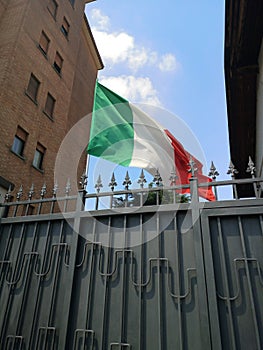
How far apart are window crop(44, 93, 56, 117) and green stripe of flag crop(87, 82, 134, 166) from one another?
7.06m

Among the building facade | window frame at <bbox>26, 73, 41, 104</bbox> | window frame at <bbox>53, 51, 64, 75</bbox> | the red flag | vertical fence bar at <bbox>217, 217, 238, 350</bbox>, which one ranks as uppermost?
window frame at <bbox>53, 51, 64, 75</bbox>

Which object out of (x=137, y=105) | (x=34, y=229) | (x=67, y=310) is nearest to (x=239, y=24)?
(x=137, y=105)

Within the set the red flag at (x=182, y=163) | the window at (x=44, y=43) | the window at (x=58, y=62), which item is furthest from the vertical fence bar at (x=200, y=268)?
the window at (x=58, y=62)

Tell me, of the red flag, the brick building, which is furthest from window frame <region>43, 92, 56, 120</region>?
the red flag

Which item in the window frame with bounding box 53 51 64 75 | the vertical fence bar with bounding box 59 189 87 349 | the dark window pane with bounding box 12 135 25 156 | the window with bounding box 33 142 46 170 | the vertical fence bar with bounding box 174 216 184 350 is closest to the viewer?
the vertical fence bar with bounding box 174 216 184 350

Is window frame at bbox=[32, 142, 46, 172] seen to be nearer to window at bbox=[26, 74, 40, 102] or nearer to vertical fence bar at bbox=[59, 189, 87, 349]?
window at bbox=[26, 74, 40, 102]

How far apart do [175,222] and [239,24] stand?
2624mm

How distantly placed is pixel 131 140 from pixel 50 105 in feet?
26.1

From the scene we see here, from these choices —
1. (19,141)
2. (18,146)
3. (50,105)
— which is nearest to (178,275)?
(18,146)

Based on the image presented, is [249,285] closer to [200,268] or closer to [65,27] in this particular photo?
[200,268]

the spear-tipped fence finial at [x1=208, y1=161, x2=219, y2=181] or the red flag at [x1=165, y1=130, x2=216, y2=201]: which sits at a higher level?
the red flag at [x1=165, y1=130, x2=216, y2=201]

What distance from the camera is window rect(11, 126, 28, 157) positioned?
8492 mm

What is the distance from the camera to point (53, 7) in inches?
472

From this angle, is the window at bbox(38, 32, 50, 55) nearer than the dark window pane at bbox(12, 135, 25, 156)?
No
